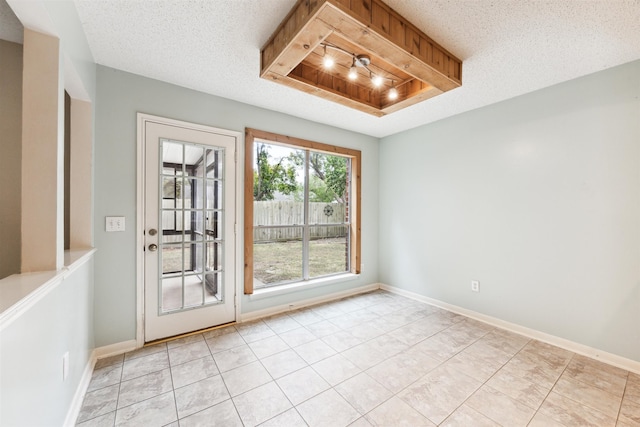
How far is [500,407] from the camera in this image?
168 cm

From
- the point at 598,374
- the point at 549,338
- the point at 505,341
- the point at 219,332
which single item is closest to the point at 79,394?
the point at 219,332

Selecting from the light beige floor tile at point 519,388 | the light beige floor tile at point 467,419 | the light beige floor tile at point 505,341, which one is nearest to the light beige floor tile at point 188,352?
the light beige floor tile at point 467,419

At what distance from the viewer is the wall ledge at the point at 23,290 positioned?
0.85 m

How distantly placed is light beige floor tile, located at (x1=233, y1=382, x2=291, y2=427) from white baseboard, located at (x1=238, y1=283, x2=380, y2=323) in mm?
1174

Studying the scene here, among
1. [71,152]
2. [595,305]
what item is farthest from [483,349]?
[71,152]

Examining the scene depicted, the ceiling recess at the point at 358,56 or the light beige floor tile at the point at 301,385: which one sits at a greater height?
the ceiling recess at the point at 358,56

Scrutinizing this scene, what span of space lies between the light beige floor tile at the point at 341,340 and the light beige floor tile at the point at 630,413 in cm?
175

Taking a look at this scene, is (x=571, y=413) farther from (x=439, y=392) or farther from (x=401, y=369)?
(x=401, y=369)

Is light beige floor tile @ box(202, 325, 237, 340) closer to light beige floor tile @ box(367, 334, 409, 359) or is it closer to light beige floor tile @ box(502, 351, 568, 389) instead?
light beige floor tile @ box(367, 334, 409, 359)

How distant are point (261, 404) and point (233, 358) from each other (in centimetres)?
62

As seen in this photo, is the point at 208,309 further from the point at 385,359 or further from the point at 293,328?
the point at 385,359

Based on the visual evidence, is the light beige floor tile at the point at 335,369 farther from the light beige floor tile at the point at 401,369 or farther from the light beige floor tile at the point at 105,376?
the light beige floor tile at the point at 105,376

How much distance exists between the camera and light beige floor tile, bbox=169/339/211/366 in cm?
219

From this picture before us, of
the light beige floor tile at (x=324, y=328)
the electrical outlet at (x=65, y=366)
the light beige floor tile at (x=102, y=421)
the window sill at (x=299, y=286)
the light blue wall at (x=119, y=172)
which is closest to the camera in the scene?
the electrical outlet at (x=65, y=366)
